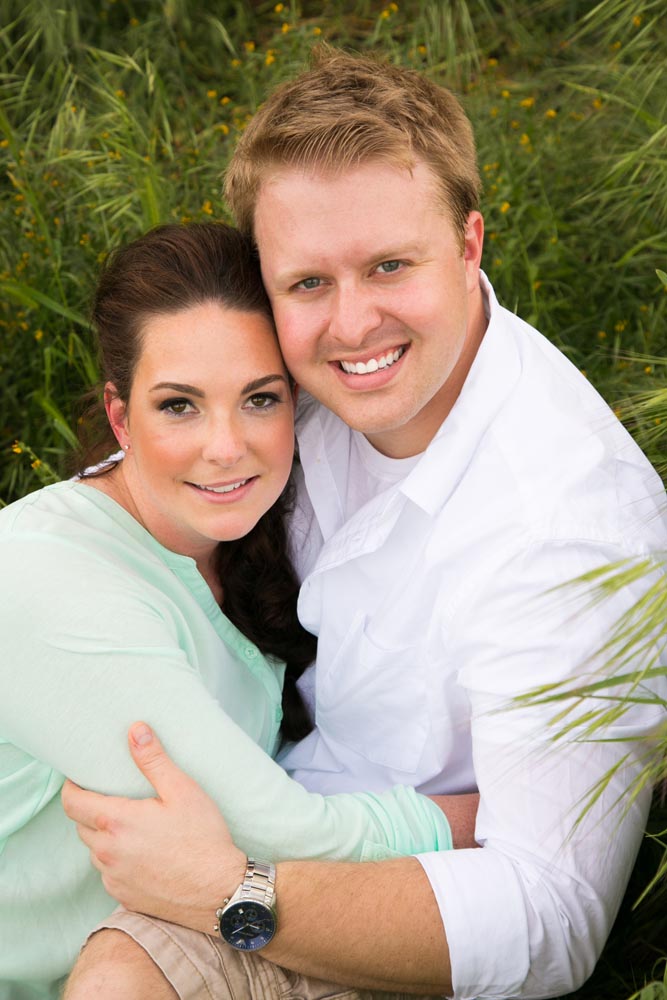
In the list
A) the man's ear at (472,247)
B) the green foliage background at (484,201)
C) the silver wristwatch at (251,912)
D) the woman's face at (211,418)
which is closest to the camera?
the silver wristwatch at (251,912)

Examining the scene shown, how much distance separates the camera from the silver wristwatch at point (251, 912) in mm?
2150

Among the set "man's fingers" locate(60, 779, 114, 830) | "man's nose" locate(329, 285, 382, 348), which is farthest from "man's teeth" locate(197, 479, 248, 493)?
"man's fingers" locate(60, 779, 114, 830)

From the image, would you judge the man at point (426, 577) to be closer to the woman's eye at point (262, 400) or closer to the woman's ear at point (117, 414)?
the woman's eye at point (262, 400)

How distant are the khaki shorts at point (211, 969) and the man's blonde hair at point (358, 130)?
1.47 metres

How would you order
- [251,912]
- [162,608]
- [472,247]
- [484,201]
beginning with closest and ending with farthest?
[251,912], [162,608], [472,247], [484,201]

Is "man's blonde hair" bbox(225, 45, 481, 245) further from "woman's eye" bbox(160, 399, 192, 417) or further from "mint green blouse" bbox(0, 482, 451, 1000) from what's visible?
"mint green blouse" bbox(0, 482, 451, 1000)

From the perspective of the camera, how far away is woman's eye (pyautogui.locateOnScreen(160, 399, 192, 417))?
8.25ft

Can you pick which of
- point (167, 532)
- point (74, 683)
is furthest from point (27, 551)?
point (167, 532)

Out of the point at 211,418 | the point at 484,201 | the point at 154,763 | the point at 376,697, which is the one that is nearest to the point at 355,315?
the point at 211,418

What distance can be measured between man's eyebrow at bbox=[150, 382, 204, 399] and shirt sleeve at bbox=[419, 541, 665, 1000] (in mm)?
708

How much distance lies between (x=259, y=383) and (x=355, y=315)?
0.86 ft

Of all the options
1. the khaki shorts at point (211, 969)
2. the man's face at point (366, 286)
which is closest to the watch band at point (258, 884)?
the khaki shorts at point (211, 969)

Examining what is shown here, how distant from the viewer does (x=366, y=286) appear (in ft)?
8.04

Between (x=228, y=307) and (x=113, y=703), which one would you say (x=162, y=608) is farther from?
(x=228, y=307)
